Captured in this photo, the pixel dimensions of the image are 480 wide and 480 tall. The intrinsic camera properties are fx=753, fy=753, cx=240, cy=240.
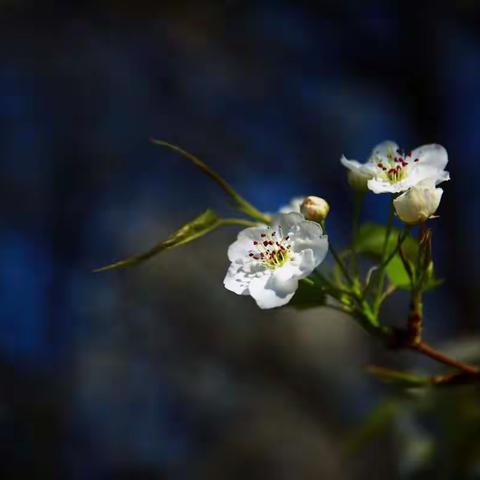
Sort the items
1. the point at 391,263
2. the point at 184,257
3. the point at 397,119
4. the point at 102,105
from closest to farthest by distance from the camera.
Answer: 1. the point at 391,263
2. the point at 184,257
3. the point at 397,119
4. the point at 102,105

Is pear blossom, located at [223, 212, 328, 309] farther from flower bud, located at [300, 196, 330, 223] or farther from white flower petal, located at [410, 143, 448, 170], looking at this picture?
white flower petal, located at [410, 143, 448, 170]

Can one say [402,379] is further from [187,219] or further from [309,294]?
[187,219]

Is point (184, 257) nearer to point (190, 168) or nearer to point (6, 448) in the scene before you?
point (190, 168)

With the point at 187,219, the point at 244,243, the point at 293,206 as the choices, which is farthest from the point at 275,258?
the point at 187,219

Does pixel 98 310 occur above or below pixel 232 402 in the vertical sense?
above

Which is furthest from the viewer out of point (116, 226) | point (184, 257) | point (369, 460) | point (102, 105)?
point (102, 105)

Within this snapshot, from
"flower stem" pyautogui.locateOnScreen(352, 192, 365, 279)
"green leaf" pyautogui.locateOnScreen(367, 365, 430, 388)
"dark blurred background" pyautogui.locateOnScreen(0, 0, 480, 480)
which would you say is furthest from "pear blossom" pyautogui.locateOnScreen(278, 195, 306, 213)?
"dark blurred background" pyautogui.locateOnScreen(0, 0, 480, 480)

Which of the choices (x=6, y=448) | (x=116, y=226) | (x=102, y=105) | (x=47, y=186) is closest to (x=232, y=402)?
(x=6, y=448)
